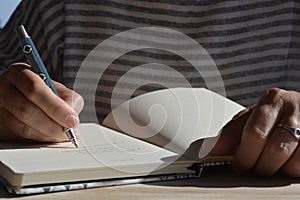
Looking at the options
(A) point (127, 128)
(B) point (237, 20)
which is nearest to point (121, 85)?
(B) point (237, 20)

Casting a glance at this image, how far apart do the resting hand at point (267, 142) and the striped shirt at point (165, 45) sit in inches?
21.1

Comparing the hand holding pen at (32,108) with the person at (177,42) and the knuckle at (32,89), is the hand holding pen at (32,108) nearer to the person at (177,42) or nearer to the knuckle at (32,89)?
the knuckle at (32,89)

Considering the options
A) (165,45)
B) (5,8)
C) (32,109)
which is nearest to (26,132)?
(32,109)

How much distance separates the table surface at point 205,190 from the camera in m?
0.60

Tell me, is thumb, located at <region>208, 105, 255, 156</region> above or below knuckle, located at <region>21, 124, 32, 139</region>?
above

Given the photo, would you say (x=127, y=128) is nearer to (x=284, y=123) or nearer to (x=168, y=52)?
(x=284, y=123)

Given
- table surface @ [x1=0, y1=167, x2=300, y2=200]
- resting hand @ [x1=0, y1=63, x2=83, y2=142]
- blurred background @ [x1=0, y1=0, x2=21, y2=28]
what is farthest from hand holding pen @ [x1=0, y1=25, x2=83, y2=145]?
blurred background @ [x1=0, y1=0, x2=21, y2=28]

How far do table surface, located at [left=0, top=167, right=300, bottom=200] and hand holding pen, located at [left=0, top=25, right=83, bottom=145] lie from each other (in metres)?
0.15

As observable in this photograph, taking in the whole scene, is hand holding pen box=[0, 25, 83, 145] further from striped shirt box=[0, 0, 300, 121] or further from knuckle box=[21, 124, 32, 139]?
striped shirt box=[0, 0, 300, 121]

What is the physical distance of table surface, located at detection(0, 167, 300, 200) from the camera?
0.60 metres

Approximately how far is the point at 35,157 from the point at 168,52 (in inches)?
25.9

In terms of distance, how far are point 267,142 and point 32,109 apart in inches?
11.7

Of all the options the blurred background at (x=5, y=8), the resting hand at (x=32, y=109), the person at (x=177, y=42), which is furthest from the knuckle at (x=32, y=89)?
the blurred background at (x=5, y=8)

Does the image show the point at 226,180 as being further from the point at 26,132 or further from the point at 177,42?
the point at 177,42
